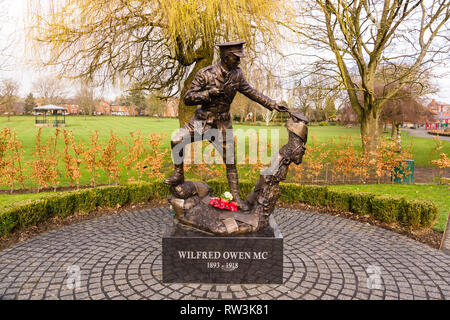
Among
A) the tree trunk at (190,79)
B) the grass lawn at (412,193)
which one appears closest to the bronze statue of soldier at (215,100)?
the grass lawn at (412,193)

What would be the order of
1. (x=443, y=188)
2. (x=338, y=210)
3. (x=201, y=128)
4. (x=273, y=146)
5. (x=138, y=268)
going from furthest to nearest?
(x=273, y=146), (x=443, y=188), (x=338, y=210), (x=201, y=128), (x=138, y=268)

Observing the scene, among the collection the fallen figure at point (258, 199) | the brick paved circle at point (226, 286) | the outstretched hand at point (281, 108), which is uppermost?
the outstretched hand at point (281, 108)

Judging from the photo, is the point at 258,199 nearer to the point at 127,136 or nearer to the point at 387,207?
the point at 387,207

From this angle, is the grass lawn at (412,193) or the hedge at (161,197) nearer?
the hedge at (161,197)

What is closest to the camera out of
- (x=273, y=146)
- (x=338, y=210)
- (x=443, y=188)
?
(x=338, y=210)

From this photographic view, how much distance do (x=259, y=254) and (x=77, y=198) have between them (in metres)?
5.04

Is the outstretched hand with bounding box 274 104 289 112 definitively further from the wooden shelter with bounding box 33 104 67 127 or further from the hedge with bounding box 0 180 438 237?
the wooden shelter with bounding box 33 104 67 127

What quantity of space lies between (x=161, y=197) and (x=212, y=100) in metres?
4.74

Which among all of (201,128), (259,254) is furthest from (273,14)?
(259,254)

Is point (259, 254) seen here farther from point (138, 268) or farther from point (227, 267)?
point (138, 268)

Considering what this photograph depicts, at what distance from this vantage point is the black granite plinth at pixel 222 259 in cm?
427

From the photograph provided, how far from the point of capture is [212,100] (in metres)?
4.83

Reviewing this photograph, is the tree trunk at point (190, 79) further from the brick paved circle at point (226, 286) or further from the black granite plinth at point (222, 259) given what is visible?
the black granite plinth at point (222, 259)

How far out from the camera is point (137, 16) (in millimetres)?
8430
